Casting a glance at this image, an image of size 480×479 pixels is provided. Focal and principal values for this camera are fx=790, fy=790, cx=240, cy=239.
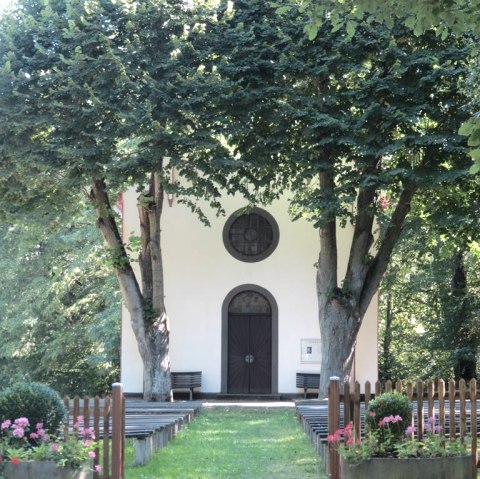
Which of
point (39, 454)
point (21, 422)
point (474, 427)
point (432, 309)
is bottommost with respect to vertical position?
point (39, 454)

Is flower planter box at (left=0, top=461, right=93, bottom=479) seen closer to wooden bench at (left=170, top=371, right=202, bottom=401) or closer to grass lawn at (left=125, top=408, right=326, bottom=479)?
grass lawn at (left=125, top=408, right=326, bottom=479)

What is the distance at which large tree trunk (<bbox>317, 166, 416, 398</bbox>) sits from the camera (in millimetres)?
18500

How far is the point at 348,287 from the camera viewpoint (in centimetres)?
1861

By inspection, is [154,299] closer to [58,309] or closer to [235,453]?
[235,453]

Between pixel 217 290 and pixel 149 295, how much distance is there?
4144 millimetres

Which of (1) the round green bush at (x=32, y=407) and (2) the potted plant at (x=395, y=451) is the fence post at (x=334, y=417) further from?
(1) the round green bush at (x=32, y=407)

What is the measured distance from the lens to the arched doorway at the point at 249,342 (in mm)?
23641

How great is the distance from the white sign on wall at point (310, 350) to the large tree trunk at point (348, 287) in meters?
4.55

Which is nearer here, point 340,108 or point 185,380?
point 340,108

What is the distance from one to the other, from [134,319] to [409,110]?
28.0 ft

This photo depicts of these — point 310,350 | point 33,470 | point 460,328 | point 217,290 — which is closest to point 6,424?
point 33,470

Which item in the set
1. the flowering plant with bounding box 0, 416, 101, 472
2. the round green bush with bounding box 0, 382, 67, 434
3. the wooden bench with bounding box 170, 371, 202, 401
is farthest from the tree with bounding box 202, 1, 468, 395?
the flowering plant with bounding box 0, 416, 101, 472

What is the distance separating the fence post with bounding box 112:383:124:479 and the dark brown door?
15.0m

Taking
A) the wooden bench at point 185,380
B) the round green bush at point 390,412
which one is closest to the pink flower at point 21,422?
the round green bush at point 390,412
